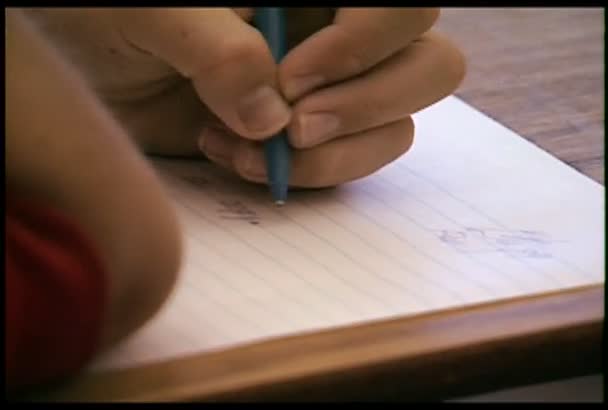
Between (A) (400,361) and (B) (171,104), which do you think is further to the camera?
(B) (171,104)

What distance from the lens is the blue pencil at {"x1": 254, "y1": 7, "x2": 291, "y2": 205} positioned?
0.39m

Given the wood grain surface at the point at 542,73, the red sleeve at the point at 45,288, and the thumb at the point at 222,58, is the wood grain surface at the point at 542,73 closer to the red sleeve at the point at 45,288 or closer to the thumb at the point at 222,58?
the thumb at the point at 222,58

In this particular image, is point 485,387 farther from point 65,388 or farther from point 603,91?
point 603,91

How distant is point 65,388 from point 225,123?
0.52ft

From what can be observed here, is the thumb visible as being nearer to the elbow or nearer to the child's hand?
the child's hand

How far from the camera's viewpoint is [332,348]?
289 millimetres

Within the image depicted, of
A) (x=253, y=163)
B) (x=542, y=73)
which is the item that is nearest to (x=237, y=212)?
(x=253, y=163)

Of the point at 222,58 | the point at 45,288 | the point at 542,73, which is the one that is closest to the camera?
the point at 45,288

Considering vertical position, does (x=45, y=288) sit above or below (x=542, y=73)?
above

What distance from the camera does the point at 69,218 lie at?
0.24 metres

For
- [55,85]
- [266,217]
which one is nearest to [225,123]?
[266,217]

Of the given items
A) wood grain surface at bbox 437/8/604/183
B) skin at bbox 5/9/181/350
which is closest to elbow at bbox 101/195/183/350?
skin at bbox 5/9/181/350

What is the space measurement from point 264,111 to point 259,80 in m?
0.01

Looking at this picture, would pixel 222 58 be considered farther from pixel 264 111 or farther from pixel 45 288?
pixel 45 288
